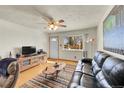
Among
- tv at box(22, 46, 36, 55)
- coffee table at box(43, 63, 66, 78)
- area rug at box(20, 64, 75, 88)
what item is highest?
tv at box(22, 46, 36, 55)

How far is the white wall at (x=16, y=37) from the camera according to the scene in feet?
14.6

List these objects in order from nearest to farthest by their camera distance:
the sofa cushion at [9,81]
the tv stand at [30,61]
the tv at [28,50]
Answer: the sofa cushion at [9,81], the tv stand at [30,61], the tv at [28,50]

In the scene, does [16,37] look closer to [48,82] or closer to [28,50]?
[28,50]

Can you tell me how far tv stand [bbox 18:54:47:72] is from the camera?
4.72m

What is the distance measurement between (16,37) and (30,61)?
1170 mm

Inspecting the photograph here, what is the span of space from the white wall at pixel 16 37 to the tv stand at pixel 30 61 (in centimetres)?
53

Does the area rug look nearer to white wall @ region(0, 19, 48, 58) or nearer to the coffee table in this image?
the coffee table

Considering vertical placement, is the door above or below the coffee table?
above

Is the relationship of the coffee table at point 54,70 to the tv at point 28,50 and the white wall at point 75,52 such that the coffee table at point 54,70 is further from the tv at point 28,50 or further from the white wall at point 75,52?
the tv at point 28,50

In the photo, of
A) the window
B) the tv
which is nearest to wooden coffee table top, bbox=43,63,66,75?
the window

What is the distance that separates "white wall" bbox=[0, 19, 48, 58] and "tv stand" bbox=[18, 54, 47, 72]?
1.75 ft

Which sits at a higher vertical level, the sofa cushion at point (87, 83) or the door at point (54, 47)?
the door at point (54, 47)

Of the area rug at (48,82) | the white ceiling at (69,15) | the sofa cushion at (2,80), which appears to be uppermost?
the white ceiling at (69,15)

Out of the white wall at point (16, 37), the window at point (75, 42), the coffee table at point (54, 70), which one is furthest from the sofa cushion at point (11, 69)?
the white wall at point (16, 37)
